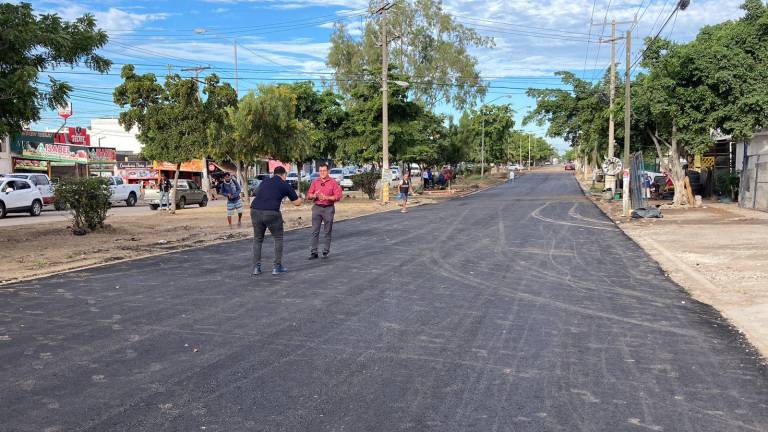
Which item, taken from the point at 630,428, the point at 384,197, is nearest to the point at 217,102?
the point at 384,197

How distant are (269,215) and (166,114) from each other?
16.5 m

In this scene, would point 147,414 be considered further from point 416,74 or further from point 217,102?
point 416,74

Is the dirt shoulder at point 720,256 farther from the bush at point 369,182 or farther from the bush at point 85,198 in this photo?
the bush at point 369,182

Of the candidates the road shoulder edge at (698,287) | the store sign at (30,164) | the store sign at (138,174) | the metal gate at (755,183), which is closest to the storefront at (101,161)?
the store sign at (138,174)

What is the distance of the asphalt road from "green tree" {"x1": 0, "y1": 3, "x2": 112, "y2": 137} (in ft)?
13.4

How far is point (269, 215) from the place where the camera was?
10.7 m

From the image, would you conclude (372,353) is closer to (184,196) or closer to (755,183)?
(755,183)

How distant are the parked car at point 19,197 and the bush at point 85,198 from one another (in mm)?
11778

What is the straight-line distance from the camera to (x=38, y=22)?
516 inches

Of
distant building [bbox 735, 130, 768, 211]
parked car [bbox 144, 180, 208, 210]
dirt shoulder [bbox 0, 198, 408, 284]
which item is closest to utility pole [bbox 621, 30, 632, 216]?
distant building [bbox 735, 130, 768, 211]

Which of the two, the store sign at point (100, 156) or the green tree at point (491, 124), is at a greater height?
the green tree at point (491, 124)

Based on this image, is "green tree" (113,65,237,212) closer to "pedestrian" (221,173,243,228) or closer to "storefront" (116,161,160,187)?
"pedestrian" (221,173,243,228)

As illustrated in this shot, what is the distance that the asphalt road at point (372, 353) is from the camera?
14.8 feet

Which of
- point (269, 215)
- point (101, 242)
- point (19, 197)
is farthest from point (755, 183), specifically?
point (19, 197)
